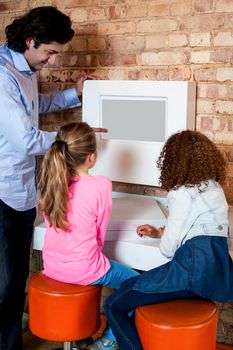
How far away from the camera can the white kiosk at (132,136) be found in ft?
5.65

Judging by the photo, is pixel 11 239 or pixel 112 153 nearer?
pixel 11 239

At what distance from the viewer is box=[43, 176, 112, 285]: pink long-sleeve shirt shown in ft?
5.28

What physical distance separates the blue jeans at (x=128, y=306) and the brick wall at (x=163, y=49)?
0.59m

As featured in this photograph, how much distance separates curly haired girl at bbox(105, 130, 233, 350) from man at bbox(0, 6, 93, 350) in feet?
1.56

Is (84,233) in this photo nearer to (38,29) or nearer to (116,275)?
(116,275)

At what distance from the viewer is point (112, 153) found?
2.04 m

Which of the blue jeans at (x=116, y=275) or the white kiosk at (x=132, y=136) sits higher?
the white kiosk at (x=132, y=136)

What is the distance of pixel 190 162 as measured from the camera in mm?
1534

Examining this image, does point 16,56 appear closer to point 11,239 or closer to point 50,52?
point 50,52

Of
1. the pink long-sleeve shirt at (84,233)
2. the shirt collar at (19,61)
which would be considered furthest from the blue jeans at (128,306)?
the shirt collar at (19,61)

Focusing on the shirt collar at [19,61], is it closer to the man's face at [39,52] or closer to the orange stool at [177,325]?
the man's face at [39,52]

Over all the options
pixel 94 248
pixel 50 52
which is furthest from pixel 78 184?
pixel 50 52

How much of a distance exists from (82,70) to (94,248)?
91 centimetres

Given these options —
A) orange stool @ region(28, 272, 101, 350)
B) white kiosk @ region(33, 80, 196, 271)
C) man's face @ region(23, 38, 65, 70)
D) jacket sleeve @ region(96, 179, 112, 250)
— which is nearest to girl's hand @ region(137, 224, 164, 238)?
white kiosk @ region(33, 80, 196, 271)
